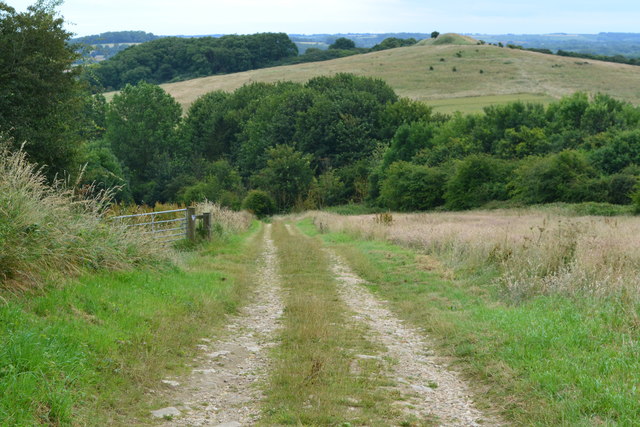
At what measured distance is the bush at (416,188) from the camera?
2200 inches

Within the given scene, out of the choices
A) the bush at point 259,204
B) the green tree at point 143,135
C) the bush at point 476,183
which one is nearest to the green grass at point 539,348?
the bush at point 476,183

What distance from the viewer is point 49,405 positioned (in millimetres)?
5062

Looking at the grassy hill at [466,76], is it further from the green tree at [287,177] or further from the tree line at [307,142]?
the green tree at [287,177]

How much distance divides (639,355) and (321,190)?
209 ft

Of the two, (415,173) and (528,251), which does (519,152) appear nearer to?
(415,173)

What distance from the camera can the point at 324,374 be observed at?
6680 mm

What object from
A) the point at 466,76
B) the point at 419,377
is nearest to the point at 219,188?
the point at 466,76

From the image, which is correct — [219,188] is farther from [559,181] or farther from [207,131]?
[559,181]

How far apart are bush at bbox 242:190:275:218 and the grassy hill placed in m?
33.7

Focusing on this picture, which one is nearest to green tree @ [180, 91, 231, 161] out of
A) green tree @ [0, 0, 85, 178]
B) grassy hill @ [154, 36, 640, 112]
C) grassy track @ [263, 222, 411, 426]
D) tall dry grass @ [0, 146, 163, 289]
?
grassy hill @ [154, 36, 640, 112]

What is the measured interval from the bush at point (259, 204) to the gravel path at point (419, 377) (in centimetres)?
5505

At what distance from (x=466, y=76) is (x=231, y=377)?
10540 cm

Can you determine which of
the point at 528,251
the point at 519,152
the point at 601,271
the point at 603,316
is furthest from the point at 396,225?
the point at 519,152

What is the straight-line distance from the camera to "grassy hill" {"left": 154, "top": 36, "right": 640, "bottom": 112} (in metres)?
92.1
